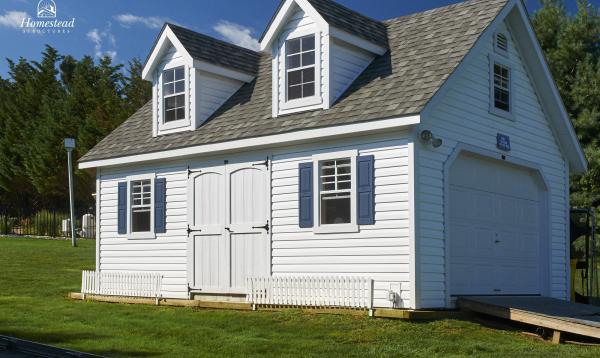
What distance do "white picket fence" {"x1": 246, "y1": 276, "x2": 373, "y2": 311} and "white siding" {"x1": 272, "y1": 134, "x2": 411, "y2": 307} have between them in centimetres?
30

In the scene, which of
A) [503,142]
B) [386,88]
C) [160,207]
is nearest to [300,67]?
[386,88]

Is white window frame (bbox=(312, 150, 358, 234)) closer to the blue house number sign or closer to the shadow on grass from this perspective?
the blue house number sign

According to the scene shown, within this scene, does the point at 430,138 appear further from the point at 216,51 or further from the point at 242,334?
the point at 216,51

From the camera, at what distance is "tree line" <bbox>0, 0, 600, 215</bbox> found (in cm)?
3572

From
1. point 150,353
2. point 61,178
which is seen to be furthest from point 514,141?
point 61,178

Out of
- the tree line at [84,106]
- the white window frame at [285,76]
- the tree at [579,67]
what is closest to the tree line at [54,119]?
the tree line at [84,106]

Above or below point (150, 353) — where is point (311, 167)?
above

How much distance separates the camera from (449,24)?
673 inches

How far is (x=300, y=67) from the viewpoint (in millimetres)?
16906

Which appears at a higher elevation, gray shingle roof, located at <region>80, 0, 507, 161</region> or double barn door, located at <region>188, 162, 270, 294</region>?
gray shingle roof, located at <region>80, 0, 507, 161</region>

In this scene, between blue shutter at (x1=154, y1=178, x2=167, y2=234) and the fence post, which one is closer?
the fence post

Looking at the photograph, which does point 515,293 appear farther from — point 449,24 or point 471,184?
point 449,24

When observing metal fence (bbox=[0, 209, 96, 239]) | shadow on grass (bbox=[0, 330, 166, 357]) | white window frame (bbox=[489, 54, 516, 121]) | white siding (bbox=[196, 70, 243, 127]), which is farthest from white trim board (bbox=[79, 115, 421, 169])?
metal fence (bbox=[0, 209, 96, 239])

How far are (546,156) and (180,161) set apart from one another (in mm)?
8686
